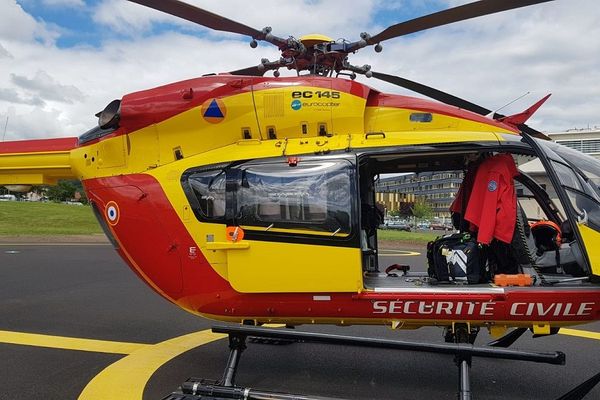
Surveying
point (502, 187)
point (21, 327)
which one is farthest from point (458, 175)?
point (21, 327)

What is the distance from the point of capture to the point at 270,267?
4.21 m

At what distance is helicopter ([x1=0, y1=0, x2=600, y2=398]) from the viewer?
4086 millimetres

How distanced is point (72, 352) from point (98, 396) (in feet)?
5.38

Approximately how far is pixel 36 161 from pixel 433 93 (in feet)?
15.7

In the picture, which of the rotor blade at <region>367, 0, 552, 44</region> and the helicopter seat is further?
the helicopter seat

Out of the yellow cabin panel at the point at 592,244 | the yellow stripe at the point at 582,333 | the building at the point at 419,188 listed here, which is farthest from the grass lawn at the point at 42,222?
the yellow cabin panel at the point at 592,244

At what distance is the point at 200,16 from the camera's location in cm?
454

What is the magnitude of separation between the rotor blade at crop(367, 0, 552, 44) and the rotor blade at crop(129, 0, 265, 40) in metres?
1.32

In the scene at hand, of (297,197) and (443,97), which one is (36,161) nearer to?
(297,197)

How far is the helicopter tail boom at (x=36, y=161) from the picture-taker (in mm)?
5699

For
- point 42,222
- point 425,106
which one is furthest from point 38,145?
point 42,222

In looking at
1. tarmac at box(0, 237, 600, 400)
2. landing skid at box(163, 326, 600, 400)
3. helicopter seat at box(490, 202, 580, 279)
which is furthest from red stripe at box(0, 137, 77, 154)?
helicopter seat at box(490, 202, 580, 279)

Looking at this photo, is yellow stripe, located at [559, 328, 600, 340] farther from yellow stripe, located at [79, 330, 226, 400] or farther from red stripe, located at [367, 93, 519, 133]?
yellow stripe, located at [79, 330, 226, 400]

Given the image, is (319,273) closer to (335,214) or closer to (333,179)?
(335,214)
